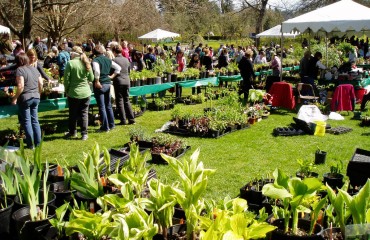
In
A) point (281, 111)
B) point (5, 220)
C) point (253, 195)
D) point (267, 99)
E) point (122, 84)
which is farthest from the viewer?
point (267, 99)

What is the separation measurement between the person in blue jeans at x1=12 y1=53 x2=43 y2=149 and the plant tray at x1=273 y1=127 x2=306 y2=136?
4359 mm

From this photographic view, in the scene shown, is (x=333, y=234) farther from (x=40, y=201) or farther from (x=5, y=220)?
(x=5, y=220)

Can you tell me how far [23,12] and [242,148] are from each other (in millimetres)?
9914

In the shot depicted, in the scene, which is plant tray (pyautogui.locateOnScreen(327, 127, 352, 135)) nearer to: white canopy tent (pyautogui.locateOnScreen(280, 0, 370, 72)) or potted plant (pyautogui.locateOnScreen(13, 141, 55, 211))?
white canopy tent (pyautogui.locateOnScreen(280, 0, 370, 72))

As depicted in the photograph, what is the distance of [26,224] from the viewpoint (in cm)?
266

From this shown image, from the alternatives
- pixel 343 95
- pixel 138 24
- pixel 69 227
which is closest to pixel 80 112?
pixel 69 227

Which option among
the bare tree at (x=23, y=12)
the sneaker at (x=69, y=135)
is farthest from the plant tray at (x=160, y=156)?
the bare tree at (x=23, y=12)

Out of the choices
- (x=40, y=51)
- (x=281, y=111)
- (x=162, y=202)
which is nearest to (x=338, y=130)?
(x=281, y=111)

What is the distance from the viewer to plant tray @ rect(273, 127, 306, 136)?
25.6ft

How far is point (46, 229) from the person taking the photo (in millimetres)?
2604

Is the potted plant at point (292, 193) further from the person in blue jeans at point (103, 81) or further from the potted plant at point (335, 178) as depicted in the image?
the person in blue jeans at point (103, 81)

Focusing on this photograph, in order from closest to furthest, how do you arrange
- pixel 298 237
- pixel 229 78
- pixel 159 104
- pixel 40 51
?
pixel 298 237 → pixel 159 104 → pixel 229 78 → pixel 40 51

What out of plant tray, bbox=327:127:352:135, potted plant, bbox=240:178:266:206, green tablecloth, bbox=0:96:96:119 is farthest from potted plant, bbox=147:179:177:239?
plant tray, bbox=327:127:352:135

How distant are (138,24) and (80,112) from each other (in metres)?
25.1
